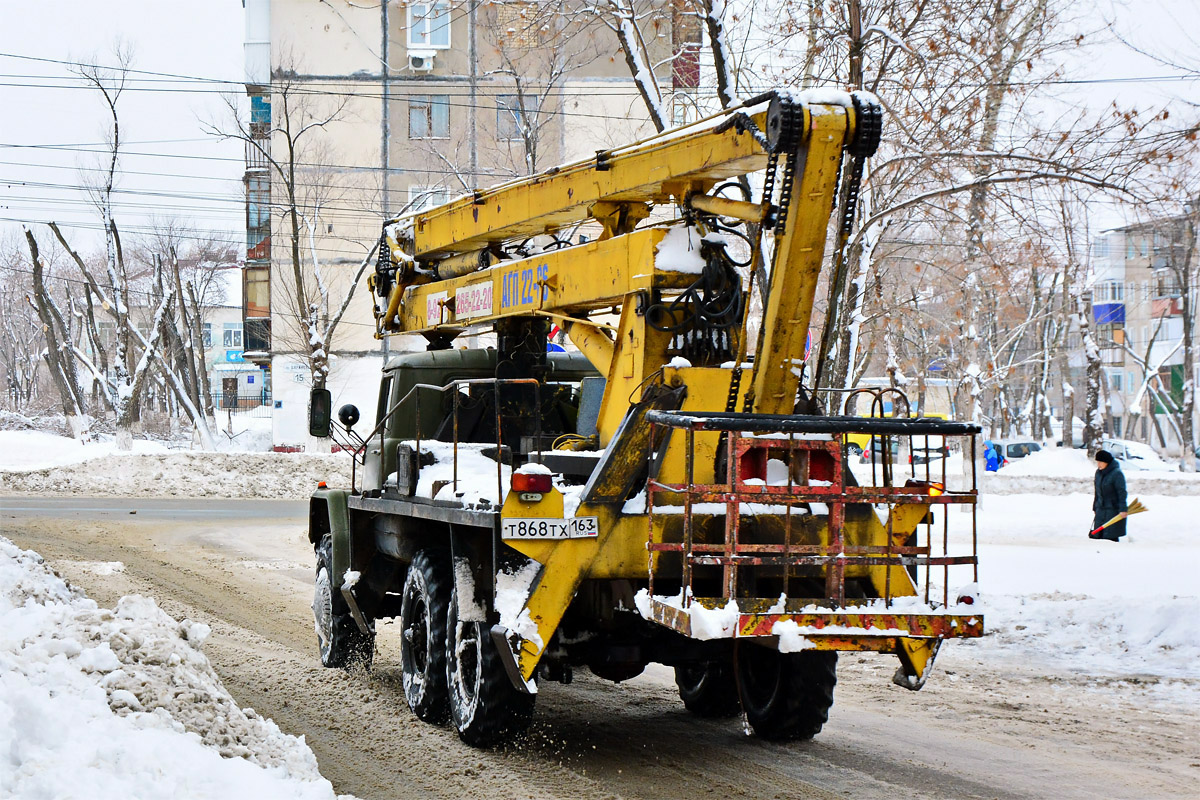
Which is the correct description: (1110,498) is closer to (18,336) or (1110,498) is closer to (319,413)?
(319,413)

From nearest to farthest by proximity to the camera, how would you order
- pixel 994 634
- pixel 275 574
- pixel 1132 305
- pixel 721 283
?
pixel 721 283, pixel 994 634, pixel 275 574, pixel 1132 305

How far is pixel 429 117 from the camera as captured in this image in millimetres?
46125

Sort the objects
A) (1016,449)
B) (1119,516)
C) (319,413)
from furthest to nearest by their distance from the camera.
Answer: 1. (1016,449)
2. (1119,516)
3. (319,413)

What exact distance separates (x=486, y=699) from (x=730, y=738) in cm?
166

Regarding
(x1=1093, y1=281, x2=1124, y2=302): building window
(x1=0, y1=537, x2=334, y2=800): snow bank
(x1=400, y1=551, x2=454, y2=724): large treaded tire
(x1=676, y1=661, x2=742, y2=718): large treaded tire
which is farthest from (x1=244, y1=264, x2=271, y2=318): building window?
(x1=1093, y1=281, x2=1124, y2=302): building window

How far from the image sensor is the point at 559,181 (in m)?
9.24

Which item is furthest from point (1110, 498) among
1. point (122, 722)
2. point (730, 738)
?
point (122, 722)

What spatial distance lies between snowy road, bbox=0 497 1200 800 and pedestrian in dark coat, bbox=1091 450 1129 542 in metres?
9.58

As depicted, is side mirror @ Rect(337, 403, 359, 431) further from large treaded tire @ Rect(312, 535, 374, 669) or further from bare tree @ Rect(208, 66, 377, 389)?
bare tree @ Rect(208, 66, 377, 389)

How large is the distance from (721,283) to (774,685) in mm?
2477

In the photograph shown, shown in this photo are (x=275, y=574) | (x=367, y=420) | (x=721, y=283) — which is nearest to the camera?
(x=721, y=283)

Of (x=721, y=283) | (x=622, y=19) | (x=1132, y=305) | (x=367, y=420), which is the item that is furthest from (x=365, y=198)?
(x=1132, y=305)

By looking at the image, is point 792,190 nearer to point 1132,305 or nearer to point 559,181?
point 559,181

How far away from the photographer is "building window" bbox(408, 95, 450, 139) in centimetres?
4572
